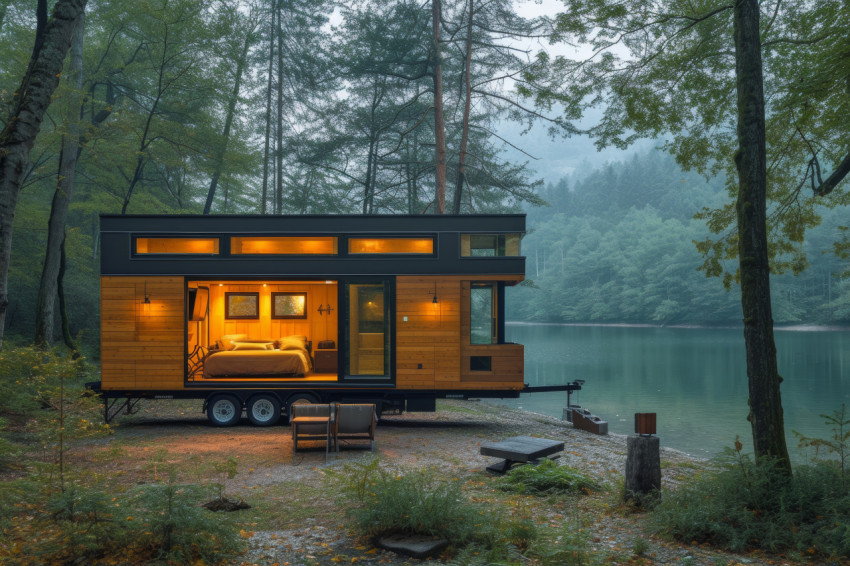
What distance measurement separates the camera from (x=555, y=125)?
1667 cm

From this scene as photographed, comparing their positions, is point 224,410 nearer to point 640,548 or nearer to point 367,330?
point 367,330

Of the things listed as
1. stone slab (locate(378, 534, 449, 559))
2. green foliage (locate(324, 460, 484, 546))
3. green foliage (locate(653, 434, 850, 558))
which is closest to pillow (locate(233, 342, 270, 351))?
green foliage (locate(324, 460, 484, 546))

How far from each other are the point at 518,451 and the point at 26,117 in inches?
241

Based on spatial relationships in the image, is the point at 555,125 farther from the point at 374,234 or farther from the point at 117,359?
the point at 117,359

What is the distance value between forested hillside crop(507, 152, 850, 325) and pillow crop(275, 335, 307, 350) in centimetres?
3612

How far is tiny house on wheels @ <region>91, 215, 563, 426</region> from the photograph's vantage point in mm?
10844

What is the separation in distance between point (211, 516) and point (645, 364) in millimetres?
26168

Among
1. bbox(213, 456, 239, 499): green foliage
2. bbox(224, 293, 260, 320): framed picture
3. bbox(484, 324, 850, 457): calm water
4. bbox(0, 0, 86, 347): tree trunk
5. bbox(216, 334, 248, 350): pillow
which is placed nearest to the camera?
bbox(0, 0, 86, 347): tree trunk

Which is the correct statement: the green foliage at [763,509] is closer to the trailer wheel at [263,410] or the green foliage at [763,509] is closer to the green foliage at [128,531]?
the green foliage at [128,531]

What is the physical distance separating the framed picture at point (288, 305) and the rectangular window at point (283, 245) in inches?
104

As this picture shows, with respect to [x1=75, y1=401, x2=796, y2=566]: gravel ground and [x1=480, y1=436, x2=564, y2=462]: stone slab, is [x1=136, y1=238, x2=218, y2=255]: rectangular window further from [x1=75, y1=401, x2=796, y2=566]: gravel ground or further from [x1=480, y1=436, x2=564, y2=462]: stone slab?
[x1=480, y1=436, x2=564, y2=462]: stone slab

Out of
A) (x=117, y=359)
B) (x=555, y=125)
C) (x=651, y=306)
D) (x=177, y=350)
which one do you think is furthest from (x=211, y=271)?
(x=651, y=306)

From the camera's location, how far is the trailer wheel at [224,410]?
11023 mm

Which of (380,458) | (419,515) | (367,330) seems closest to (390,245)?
(367,330)
